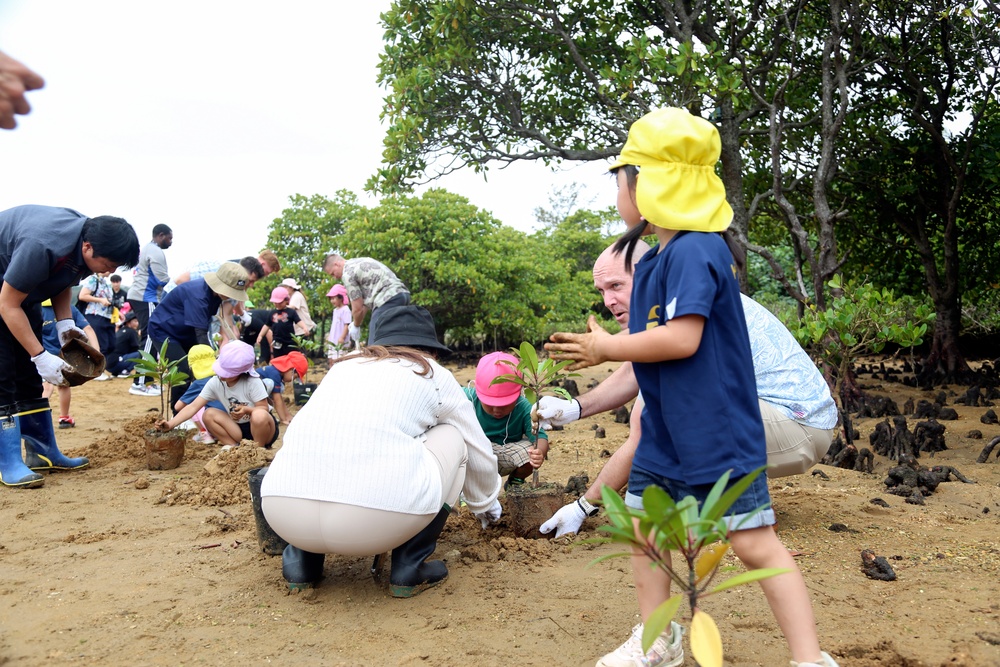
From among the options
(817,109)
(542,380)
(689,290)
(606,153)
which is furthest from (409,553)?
(817,109)

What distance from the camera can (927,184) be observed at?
905 cm

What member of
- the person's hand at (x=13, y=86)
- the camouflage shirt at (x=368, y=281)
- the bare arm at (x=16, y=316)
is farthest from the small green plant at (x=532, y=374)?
the camouflage shirt at (x=368, y=281)

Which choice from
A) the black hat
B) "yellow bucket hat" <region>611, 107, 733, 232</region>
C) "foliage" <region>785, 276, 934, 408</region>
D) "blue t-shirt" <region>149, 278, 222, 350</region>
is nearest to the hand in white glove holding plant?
the black hat

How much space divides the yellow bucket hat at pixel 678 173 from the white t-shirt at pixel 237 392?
4.26 metres

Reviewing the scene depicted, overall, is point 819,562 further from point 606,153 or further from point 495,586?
→ point 606,153

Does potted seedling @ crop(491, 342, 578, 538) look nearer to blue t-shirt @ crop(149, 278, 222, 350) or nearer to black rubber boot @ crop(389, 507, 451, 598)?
black rubber boot @ crop(389, 507, 451, 598)

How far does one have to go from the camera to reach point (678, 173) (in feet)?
7.17

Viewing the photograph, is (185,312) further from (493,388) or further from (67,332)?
(493,388)

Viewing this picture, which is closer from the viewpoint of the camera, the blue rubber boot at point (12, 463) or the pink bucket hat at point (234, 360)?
the blue rubber boot at point (12, 463)

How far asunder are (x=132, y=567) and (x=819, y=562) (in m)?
2.86

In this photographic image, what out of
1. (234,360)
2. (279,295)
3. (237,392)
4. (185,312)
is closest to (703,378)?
(234,360)

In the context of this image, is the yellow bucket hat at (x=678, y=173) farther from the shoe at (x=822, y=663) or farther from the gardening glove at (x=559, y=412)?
the gardening glove at (x=559, y=412)

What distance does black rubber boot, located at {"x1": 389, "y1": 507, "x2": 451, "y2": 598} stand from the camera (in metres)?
2.94

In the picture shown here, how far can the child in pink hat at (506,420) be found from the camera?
3.83 m
